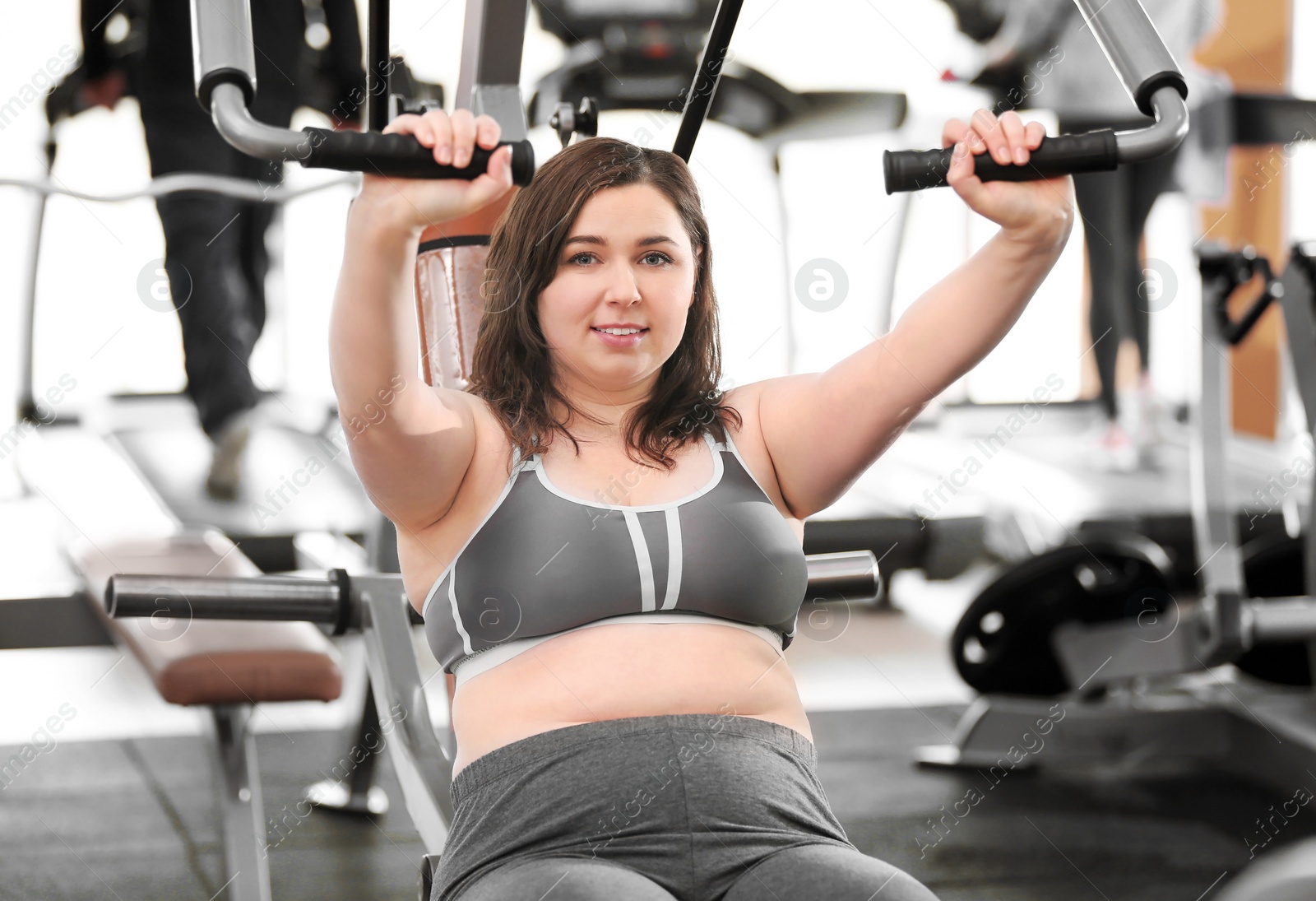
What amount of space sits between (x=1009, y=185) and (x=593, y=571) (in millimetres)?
521

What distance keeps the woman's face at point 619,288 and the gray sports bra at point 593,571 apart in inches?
5.6

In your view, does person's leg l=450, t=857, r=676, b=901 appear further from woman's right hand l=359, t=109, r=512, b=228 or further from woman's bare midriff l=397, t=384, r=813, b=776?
woman's right hand l=359, t=109, r=512, b=228

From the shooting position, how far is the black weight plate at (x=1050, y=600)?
2934 millimetres

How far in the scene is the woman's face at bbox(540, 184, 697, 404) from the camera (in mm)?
1217

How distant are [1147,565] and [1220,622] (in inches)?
16.7

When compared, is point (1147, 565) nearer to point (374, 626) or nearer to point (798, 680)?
point (798, 680)

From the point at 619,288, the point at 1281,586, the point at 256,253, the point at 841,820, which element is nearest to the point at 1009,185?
the point at 619,288

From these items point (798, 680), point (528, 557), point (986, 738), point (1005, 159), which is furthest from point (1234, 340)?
point (528, 557)

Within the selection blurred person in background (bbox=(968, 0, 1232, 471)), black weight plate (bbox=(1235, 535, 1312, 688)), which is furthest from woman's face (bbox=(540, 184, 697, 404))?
blurred person in background (bbox=(968, 0, 1232, 471))

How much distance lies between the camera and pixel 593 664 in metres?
1.12

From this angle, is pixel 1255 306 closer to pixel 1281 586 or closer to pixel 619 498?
pixel 1281 586

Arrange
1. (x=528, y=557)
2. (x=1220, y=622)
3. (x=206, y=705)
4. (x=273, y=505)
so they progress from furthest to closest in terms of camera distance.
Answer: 1. (x=273, y=505)
2. (x=1220, y=622)
3. (x=206, y=705)
4. (x=528, y=557)

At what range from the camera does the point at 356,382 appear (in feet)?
3.37

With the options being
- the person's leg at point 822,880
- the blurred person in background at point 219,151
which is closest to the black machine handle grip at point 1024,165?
the person's leg at point 822,880
